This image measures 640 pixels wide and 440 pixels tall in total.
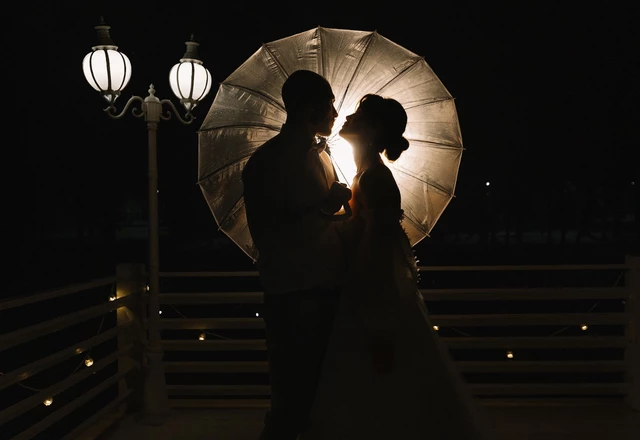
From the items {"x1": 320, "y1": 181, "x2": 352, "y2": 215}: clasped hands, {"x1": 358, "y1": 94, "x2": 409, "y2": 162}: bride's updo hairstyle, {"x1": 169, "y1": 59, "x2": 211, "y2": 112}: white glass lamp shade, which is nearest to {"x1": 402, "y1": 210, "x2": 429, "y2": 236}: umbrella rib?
{"x1": 358, "y1": 94, "x2": 409, "y2": 162}: bride's updo hairstyle

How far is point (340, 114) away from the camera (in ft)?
10.6

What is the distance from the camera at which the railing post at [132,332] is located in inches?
177

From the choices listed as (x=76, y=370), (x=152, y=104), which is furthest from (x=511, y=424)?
(x=152, y=104)

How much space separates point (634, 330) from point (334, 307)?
9.38 ft

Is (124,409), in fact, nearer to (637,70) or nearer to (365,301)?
(365,301)

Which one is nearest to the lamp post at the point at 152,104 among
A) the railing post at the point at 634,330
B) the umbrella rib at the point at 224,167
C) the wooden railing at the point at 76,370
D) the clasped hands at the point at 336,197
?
the wooden railing at the point at 76,370

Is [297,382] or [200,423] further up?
[297,382]

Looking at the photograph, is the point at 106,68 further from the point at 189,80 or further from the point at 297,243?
the point at 297,243

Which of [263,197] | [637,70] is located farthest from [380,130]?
[637,70]

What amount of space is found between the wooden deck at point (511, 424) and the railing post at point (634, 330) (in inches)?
4.3

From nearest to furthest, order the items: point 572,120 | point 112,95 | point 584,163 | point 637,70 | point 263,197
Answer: point 263,197 → point 112,95 → point 637,70 → point 572,120 → point 584,163

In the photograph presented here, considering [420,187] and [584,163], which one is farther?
[584,163]

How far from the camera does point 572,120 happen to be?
70.7 feet

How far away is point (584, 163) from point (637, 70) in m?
8.54
